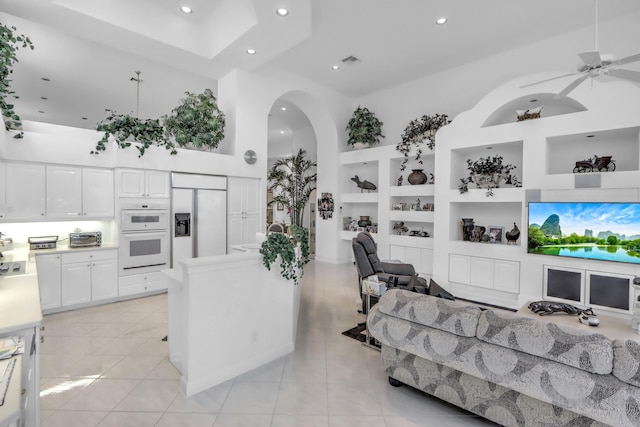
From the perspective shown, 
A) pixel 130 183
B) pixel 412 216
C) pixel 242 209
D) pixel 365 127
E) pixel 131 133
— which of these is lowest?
pixel 412 216

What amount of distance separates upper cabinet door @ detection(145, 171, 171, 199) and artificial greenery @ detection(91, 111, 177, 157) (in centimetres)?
36

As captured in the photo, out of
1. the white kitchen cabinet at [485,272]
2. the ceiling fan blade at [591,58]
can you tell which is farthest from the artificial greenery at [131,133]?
the ceiling fan blade at [591,58]

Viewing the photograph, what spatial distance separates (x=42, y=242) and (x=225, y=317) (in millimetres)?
3362

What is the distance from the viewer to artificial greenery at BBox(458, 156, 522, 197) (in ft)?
16.0

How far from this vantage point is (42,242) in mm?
4180

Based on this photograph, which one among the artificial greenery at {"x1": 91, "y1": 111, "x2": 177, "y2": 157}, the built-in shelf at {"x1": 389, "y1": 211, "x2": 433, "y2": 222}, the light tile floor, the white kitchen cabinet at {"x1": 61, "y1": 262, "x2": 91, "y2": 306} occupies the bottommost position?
the light tile floor

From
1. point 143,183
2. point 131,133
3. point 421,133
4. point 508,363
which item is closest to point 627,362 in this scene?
point 508,363

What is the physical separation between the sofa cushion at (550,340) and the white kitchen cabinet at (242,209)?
4562 mm

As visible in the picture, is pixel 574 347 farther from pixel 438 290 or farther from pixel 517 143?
pixel 517 143

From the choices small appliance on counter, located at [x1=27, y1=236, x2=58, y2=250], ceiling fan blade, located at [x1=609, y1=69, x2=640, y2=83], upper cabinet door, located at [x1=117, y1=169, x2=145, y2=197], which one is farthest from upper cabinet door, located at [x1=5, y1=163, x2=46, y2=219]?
ceiling fan blade, located at [x1=609, y1=69, x2=640, y2=83]

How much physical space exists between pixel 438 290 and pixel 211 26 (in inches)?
202

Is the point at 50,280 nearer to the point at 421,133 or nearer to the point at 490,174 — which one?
the point at 421,133

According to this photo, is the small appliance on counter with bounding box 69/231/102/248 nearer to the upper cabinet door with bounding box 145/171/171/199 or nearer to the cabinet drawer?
the cabinet drawer

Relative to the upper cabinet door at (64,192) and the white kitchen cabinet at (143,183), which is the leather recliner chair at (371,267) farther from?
the upper cabinet door at (64,192)
